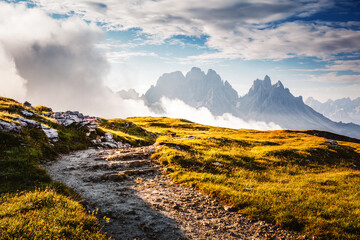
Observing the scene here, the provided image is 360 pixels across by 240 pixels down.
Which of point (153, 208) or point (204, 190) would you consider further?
point (204, 190)

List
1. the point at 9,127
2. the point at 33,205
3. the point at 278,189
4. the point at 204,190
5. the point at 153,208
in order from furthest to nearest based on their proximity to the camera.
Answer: the point at 9,127 → the point at 278,189 → the point at 204,190 → the point at 153,208 → the point at 33,205

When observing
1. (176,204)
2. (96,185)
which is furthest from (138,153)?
(176,204)

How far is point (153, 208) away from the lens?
980 centimetres

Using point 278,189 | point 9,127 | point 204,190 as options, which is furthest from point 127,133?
point 278,189

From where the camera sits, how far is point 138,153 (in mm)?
20125

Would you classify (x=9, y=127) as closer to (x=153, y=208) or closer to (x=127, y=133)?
(x=153, y=208)

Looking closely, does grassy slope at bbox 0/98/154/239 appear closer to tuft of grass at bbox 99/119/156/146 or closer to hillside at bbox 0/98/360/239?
hillside at bbox 0/98/360/239

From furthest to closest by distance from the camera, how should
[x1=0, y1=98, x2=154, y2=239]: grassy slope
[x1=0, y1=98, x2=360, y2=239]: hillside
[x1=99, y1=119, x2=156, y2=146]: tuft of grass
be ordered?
[x1=99, y1=119, x2=156, y2=146]: tuft of grass
[x1=0, y1=98, x2=360, y2=239]: hillside
[x1=0, y1=98, x2=154, y2=239]: grassy slope

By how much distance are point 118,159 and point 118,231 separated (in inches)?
449

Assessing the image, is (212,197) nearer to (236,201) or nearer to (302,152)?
(236,201)

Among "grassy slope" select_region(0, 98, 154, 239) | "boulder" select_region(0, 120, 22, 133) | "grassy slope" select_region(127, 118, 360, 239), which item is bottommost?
"grassy slope" select_region(127, 118, 360, 239)

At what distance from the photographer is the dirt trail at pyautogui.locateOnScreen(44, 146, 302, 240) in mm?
8109

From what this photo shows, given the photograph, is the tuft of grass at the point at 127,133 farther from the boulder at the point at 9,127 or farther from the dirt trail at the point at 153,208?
the dirt trail at the point at 153,208

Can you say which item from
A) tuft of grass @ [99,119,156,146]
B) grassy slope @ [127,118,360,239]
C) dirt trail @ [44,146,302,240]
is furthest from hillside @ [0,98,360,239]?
tuft of grass @ [99,119,156,146]
